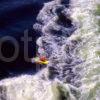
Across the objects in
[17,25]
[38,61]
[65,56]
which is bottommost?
[38,61]

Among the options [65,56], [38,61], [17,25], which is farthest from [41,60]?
[17,25]

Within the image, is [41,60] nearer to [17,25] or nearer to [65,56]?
[65,56]

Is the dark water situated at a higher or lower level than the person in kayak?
higher

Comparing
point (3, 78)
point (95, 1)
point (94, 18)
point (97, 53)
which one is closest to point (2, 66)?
point (3, 78)

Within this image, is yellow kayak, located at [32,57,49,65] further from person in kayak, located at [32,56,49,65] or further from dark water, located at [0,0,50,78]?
dark water, located at [0,0,50,78]

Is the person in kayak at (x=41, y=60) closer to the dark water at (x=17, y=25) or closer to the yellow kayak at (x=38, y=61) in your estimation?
the yellow kayak at (x=38, y=61)

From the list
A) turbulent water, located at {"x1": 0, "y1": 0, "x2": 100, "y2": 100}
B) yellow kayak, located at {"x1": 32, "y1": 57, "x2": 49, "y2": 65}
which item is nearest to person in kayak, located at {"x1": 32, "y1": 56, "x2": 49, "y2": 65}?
yellow kayak, located at {"x1": 32, "y1": 57, "x2": 49, "y2": 65}

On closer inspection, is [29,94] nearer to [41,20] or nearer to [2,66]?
[2,66]
